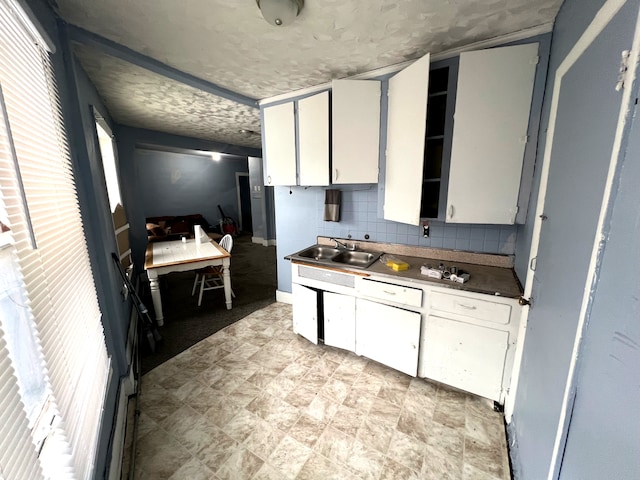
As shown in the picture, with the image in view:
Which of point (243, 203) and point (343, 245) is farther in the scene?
point (243, 203)

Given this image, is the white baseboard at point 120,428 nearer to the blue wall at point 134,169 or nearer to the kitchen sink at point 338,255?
the kitchen sink at point 338,255

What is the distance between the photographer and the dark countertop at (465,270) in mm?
1551

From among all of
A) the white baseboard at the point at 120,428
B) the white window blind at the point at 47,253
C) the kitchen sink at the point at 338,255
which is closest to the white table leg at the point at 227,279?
the kitchen sink at the point at 338,255

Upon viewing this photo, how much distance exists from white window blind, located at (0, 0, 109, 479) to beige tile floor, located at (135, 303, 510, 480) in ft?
1.77

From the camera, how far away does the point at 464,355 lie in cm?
166

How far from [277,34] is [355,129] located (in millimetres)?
850

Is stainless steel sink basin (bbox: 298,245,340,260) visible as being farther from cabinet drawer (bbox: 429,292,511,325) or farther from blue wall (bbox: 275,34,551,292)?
cabinet drawer (bbox: 429,292,511,325)

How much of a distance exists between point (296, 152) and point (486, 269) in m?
1.97

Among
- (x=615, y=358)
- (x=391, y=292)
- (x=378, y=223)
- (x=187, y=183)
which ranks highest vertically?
(x=187, y=183)

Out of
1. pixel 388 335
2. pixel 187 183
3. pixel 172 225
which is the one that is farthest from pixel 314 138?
pixel 187 183

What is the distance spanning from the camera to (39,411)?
0.77m

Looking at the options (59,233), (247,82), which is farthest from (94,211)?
(247,82)

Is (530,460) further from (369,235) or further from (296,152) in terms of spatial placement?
(296,152)

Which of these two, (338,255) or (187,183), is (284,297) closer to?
(338,255)
